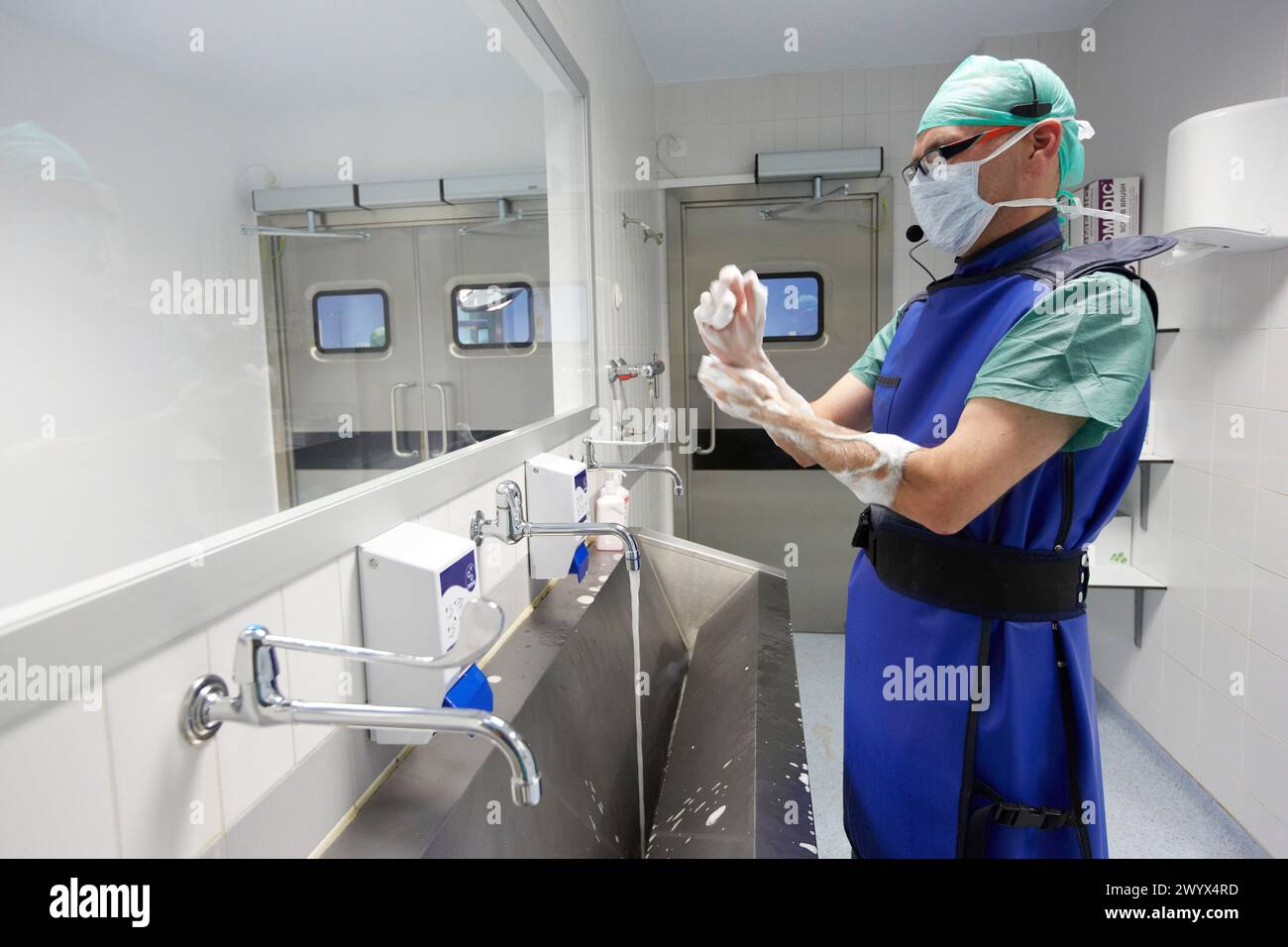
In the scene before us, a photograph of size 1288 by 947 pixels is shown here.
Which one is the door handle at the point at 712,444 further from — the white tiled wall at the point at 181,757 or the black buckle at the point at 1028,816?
the black buckle at the point at 1028,816

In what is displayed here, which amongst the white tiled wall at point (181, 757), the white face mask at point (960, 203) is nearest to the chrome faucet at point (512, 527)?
the white tiled wall at point (181, 757)

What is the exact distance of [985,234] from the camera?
126 cm

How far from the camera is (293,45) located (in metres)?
1.06

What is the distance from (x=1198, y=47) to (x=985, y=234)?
1.86 m

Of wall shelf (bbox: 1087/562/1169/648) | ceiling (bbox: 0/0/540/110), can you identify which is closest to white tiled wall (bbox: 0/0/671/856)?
ceiling (bbox: 0/0/540/110)

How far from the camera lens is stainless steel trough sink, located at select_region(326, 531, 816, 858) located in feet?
3.04

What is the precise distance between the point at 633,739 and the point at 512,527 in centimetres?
51

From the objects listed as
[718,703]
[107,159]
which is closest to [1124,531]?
[718,703]

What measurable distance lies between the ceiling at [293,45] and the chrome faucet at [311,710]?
611 millimetres

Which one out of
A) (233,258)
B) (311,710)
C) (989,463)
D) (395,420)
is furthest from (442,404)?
(989,463)

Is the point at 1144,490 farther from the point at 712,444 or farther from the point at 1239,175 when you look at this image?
the point at 712,444

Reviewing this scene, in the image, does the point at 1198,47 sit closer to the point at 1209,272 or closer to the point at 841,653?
the point at 1209,272

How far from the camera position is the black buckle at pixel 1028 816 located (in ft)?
3.68

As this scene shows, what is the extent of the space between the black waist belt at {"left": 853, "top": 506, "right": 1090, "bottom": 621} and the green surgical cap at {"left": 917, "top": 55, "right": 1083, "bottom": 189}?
650 mm
